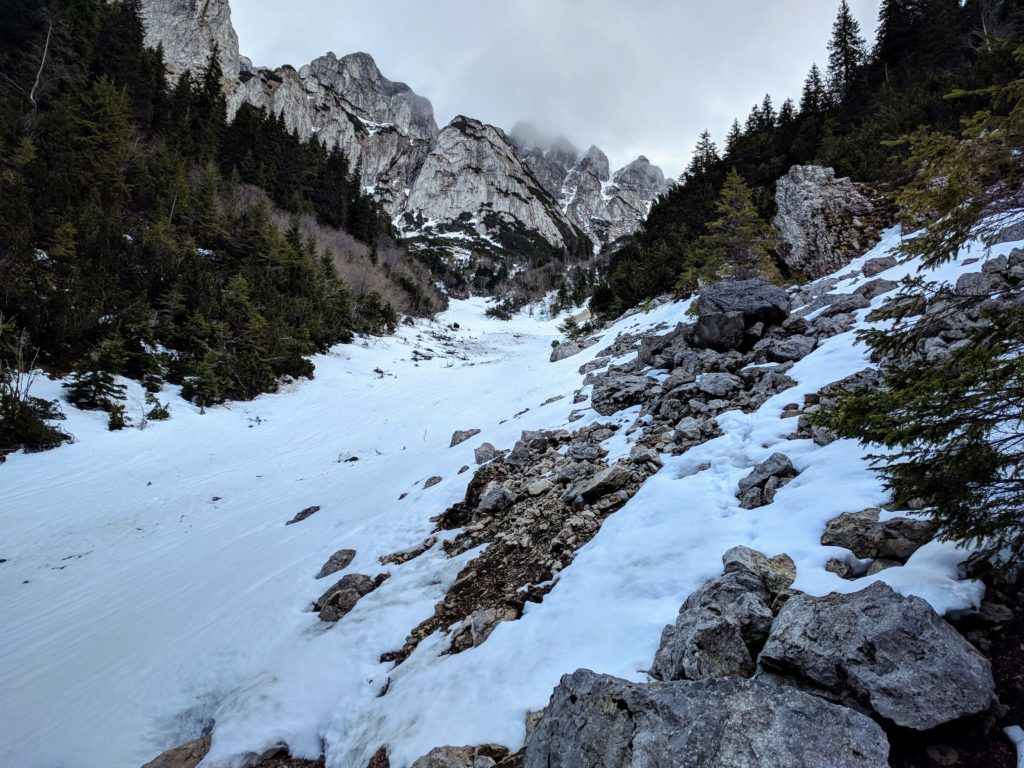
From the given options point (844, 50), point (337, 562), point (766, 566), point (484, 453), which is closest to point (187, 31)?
point (844, 50)

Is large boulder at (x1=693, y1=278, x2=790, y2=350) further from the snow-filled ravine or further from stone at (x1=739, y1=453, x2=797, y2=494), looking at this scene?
stone at (x1=739, y1=453, x2=797, y2=494)

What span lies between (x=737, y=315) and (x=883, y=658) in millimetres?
9280

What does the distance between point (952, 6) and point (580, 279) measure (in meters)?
41.9

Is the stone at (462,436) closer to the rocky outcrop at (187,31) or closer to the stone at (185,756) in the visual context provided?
the stone at (185,756)

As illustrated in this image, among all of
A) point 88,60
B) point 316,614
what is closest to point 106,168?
point 88,60

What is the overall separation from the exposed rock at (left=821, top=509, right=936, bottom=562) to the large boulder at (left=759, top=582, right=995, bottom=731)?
0.83 metres

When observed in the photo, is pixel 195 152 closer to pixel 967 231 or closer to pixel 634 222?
pixel 967 231

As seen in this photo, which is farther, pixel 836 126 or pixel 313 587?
pixel 836 126

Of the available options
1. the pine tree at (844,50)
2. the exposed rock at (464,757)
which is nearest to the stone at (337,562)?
the exposed rock at (464,757)

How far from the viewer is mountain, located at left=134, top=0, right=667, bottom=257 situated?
292 ft

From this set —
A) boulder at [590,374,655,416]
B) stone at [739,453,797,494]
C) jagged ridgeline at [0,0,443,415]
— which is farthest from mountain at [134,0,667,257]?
stone at [739,453,797,494]

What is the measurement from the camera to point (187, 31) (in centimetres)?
8600

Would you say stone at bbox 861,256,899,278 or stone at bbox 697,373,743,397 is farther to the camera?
stone at bbox 861,256,899,278

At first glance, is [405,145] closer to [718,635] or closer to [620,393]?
[620,393]
